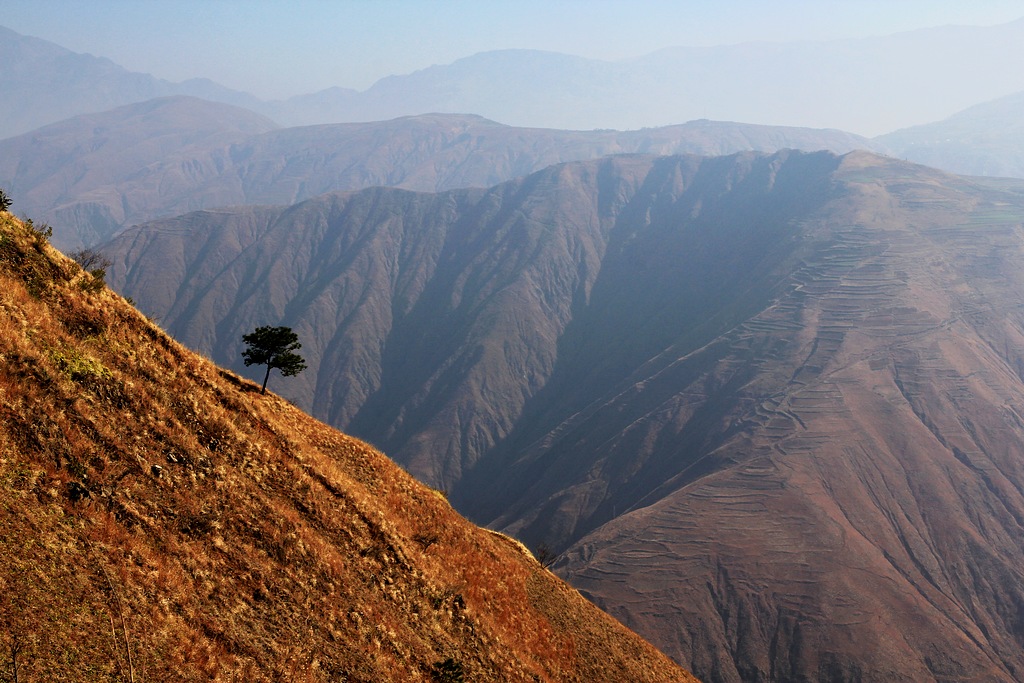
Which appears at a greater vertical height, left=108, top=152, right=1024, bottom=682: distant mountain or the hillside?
the hillside

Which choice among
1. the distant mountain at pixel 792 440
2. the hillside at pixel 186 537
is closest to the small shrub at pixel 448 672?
the hillside at pixel 186 537

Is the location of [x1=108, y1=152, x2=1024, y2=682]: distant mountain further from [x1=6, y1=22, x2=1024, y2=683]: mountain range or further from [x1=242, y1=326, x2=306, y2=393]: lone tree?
[x1=242, y1=326, x2=306, y2=393]: lone tree

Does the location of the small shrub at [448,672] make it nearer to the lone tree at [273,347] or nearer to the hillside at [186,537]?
the hillside at [186,537]

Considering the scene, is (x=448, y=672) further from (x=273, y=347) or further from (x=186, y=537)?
(x=273, y=347)

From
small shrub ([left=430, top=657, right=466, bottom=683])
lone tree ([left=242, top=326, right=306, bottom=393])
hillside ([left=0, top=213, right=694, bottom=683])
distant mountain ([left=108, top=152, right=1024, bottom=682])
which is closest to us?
hillside ([left=0, top=213, right=694, bottom=683])

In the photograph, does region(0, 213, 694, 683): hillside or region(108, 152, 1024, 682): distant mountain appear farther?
region(108, 152, 1024, 682): distant mountain

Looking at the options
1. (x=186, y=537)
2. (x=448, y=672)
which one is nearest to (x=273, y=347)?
(x=186, y=537)

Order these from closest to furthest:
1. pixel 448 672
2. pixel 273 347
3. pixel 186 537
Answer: pixel 186 537 < pixel 448 672 < pixel 273 347

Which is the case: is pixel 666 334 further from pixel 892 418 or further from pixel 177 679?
pixel 177 679

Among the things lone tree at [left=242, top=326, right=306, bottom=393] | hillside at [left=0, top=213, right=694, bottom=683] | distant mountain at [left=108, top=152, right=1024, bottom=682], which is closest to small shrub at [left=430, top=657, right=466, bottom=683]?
hillside at [left=0, top=213, right=694, bottom=683]
